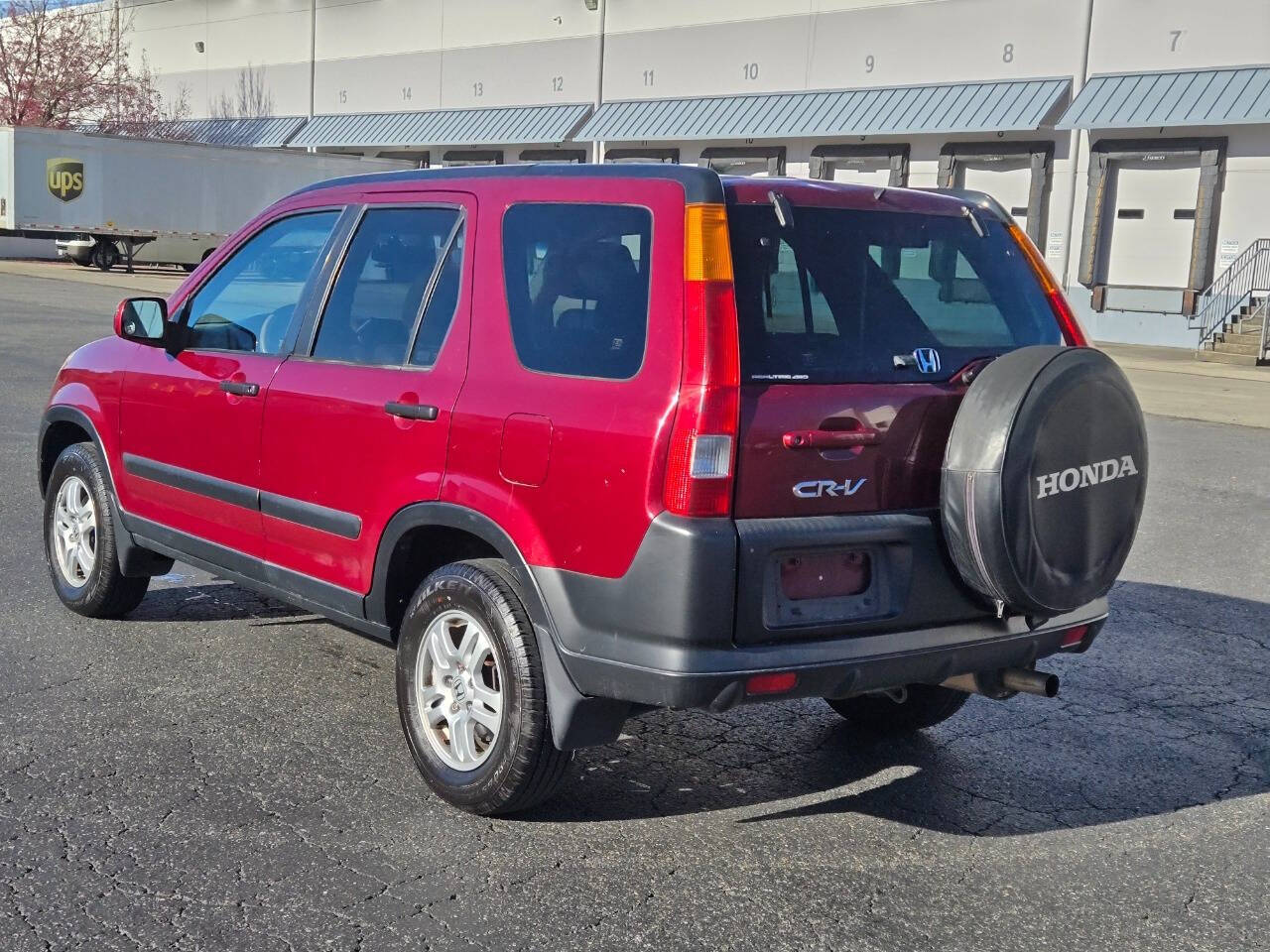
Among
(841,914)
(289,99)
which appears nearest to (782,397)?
(841,914)

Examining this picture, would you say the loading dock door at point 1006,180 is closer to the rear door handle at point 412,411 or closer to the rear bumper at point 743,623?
the rear door handle at point 412,411

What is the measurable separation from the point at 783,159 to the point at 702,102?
9.15 ft

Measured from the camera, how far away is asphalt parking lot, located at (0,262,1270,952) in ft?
11.8

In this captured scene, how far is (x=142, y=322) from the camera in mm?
5566

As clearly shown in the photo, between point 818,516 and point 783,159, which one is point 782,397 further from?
point 783,159

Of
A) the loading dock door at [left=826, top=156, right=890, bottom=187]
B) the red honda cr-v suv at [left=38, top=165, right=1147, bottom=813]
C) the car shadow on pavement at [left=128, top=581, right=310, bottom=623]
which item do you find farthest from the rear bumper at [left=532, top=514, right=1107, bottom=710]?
the loading dock door at [left=826, top=156, right=890, bottom=187]

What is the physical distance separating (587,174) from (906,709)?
7.44ft

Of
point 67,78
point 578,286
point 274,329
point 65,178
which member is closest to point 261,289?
point 274,329

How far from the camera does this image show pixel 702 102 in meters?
33.6

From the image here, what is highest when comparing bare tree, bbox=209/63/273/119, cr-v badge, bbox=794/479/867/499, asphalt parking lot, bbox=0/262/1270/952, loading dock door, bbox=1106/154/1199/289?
bare tree, bbox=209/63/273/119

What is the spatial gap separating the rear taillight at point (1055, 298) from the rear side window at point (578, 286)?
1.40 metres

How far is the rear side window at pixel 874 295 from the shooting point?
384 cm

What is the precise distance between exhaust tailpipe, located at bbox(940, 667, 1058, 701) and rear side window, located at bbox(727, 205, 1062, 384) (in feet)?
2.94

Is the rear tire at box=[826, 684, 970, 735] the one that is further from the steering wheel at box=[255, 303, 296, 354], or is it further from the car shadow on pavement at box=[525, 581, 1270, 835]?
the steering wheel at box=[255, 303, 296, 354]
